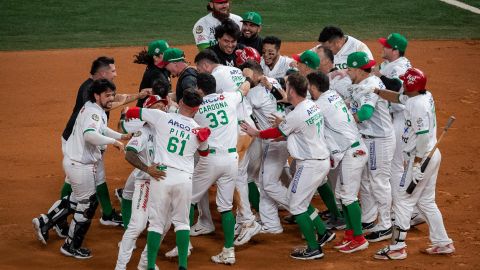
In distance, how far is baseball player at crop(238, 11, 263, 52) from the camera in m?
11.9

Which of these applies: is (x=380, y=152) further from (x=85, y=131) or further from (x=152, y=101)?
(x=85, y=131)

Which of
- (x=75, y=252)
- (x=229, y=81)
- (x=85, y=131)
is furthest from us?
(x=229, y=81)

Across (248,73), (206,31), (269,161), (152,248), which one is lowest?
(152,248)

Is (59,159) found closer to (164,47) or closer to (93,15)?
(164,47)

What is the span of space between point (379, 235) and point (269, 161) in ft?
5.18

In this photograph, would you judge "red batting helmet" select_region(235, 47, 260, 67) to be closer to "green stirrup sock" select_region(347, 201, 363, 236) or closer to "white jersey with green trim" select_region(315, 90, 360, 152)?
"white jersey with green trim" select_region(315, 90, 360, 152)

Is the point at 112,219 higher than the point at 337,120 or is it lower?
lower

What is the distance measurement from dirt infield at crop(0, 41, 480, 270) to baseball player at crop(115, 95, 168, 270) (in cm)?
64

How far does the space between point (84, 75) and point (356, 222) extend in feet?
27.5

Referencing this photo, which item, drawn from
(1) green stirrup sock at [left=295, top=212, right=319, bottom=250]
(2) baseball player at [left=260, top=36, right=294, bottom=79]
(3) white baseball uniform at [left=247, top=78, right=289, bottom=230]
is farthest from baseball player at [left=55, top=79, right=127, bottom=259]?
(2) baseball player at [left=260, top=36, right=294, bottom=79]

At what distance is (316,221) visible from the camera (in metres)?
10.1

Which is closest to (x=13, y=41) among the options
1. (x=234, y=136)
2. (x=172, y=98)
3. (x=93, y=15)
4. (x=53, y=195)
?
(x=93, y=15)

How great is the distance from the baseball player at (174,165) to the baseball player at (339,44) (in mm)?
3044

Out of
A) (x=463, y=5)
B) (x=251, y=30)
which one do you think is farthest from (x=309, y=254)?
(x=463, y=5)
